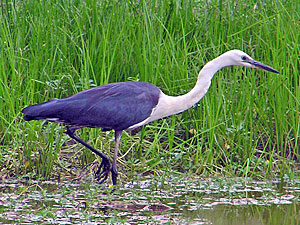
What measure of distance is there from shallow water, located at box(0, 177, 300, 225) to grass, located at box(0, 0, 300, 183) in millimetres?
271

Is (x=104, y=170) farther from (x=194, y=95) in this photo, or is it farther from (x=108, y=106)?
(x=194, y=95)

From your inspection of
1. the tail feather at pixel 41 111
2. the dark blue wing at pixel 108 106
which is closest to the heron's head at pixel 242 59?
the dark blue wing at pixel 108 106

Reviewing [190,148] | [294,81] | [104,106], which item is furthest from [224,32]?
[104,106]

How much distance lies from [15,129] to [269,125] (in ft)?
8.21

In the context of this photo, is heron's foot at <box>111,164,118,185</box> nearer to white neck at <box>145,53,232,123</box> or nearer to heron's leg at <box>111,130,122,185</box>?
heron's leg at <box>111,130,122,185</box>

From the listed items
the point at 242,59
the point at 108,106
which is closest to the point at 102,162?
the point at 108,106

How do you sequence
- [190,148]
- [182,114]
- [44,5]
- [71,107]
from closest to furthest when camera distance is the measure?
[71,107] → [190,148] → [182,114] → [44,5]

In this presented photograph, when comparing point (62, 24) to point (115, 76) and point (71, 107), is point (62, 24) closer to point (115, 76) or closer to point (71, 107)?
point (115, 76)

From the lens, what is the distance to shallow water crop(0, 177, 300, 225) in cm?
482

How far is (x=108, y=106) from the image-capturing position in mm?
5809

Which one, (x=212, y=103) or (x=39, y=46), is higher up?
(x=39, y=46)

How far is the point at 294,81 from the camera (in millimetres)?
6809

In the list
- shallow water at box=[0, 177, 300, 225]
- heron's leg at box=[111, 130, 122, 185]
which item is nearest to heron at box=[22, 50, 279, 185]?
heron's leg at box=[111, 130, 122, 185]

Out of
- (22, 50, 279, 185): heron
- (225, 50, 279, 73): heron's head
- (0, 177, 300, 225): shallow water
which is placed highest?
(225, 50, 279, 73): heron's head
